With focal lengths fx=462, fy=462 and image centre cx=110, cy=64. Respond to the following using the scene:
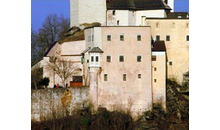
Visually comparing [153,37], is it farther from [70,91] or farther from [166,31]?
[70,91]

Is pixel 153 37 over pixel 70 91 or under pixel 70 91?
over

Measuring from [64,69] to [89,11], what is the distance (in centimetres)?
533

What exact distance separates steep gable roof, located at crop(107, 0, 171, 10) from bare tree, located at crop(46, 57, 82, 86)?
548cm

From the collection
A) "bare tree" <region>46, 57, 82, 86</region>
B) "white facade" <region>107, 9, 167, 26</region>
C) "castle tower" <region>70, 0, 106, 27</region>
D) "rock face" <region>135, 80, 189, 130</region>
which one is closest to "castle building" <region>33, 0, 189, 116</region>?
"bare tree" <region>46, 57, 82, 86</region>

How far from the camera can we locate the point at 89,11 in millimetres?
32719

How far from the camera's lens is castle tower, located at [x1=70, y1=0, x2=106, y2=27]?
107ft

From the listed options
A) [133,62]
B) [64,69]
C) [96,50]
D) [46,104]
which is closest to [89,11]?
[64,69]

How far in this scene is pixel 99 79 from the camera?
2650cm

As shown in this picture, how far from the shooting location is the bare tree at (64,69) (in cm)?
2952
